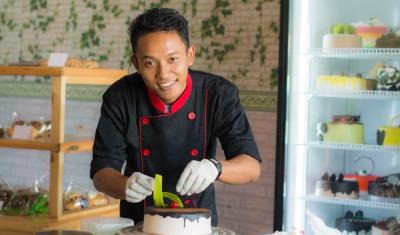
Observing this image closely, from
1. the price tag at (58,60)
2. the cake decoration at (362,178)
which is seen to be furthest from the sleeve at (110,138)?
the cake decoration at (362,178)

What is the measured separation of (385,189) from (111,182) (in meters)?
2.48

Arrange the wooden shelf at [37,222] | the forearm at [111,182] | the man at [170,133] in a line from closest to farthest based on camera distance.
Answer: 1. the forearm at [111,182]
2. the man at [170,133]
3. the wooden shelf at [37,222]

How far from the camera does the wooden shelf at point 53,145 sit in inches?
166

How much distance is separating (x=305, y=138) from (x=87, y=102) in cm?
237

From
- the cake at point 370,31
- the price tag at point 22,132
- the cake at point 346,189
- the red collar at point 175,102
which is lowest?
the cake at point 346,189

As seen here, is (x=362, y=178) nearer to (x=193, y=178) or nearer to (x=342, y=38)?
(x=342, y=38)

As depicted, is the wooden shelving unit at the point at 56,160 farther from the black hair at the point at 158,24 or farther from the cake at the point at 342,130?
the black hair at the point at 158,24

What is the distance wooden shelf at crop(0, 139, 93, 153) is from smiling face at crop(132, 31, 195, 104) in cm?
195

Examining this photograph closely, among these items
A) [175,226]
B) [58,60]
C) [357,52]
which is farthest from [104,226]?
[357,52]

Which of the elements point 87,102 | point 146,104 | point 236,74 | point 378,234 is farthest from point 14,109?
point 146,104

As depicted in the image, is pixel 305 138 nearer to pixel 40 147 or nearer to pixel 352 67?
pixel 352 67

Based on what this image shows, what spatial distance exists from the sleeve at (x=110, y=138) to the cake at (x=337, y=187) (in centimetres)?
222

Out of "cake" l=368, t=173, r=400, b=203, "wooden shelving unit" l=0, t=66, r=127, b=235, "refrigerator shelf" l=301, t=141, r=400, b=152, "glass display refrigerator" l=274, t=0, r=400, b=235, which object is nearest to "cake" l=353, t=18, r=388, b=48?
"glass display refrigerator" l=274, t=0, r=400, b=235

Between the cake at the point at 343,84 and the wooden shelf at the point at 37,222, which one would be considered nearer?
the wooden shelf at the point at 37,222
